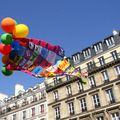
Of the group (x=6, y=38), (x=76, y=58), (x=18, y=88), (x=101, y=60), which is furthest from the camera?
(x=18, y=88)

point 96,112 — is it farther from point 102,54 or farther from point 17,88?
point 17,88

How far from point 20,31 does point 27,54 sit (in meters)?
1.85

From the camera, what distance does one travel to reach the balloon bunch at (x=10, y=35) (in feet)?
41.0

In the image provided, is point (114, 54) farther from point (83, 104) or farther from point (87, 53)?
point (83, 104)

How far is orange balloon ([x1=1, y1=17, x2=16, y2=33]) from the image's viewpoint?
40.7 feet

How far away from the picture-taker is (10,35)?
42.1 feet

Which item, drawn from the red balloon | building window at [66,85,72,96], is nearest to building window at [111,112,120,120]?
building window at [66,85,72,96]

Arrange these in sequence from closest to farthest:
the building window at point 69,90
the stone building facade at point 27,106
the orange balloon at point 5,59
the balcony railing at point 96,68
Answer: the orange balloon at point 5,59 < the balcony railing at point 96,68 < the building window at point 69,90 < the stone building facade at point 27,106

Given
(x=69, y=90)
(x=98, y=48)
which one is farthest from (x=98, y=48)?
(x=69, y=90)

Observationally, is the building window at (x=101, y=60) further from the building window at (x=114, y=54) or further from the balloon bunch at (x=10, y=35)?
the balloon bunch at (x=10, y=35)

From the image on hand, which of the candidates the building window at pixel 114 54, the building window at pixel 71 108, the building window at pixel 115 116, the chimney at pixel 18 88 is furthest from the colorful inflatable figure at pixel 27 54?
the chimney at pixel 18 88

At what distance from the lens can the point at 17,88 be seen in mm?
55844

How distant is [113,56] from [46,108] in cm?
1445

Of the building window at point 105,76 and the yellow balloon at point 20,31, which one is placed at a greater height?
the building window at point 105,76
